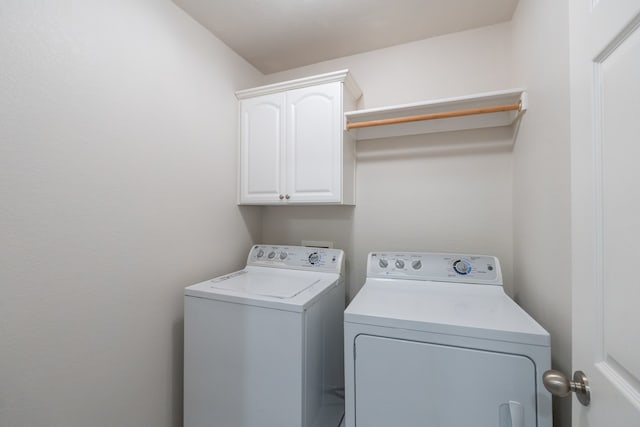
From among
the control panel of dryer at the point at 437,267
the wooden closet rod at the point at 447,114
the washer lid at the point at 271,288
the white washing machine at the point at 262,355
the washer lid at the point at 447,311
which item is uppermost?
the wooden closet rod at the point at 447,114

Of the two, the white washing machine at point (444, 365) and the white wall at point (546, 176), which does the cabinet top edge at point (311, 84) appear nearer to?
the white wall at point (546, 176)

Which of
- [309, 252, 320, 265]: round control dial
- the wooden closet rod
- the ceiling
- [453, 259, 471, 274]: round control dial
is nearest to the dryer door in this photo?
[453, 259, 471, 274]: round control dial

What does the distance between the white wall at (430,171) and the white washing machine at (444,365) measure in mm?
630

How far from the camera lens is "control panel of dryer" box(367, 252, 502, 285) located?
145 cm

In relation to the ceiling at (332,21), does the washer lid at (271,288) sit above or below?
below

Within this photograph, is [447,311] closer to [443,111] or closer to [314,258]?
[314,258]

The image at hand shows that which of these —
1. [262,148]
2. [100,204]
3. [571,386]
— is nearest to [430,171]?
[262,148]

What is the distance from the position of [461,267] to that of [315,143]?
114 centimetres

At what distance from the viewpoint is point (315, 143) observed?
1740 millimetres

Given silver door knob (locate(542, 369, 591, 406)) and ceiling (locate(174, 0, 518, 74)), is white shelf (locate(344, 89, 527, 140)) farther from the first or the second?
silver door knob (locate(542, 369, 591, 406))

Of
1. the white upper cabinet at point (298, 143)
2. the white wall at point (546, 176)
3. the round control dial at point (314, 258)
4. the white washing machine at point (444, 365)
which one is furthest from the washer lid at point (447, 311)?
the white upper cabinet at point (298, 143)

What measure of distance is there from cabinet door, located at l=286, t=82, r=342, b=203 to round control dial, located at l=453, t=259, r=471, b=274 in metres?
0.77

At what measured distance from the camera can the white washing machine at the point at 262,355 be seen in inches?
46.9

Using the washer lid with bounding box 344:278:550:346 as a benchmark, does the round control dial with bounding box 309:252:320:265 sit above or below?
above
